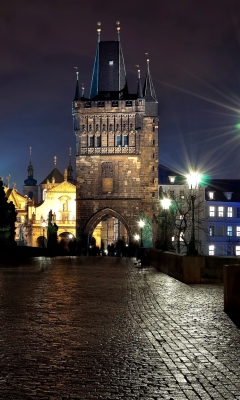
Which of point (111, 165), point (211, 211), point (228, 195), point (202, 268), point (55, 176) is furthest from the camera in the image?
point (55, 176)

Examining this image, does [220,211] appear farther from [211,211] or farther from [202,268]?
[202,268]

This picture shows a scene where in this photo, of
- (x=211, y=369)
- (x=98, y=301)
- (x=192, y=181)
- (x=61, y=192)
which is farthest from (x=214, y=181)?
(x=211, y=369)

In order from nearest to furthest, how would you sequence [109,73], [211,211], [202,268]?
[202,268]
[109,73]
[211,211]

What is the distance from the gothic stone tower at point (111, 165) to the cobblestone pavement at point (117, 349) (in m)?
64.9

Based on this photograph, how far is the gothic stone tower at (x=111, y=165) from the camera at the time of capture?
265ft

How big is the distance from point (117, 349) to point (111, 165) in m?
73.2

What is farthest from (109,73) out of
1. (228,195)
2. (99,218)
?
(228,195)

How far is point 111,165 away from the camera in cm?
8181

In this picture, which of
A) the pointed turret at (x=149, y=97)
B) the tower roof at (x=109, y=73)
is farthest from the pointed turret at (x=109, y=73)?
the pointed turret at (x=149, y=97)

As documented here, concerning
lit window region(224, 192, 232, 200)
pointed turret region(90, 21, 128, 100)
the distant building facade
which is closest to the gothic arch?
the distant building facade

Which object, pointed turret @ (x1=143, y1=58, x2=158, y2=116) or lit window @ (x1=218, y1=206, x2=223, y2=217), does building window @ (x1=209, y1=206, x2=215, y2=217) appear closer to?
lit window @ (x1=218, y1=206, x2=223, y2=217)

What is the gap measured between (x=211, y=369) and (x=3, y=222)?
39.1 meters

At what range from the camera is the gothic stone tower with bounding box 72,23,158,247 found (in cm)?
8081

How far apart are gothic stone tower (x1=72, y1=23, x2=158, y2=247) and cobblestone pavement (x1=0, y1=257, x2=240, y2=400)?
64863mm
